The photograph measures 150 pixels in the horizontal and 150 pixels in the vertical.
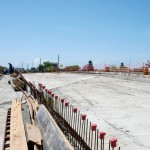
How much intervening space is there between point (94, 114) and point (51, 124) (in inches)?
212

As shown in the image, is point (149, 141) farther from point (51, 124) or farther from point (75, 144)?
point (51, 124)

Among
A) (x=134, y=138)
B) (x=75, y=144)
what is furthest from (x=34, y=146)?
(x=134, y=138)

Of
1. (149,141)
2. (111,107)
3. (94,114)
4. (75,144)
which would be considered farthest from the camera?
(111,107)

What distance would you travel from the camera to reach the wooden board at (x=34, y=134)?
7184mm

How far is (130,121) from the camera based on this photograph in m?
10.5

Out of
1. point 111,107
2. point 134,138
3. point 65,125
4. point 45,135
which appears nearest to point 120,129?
point 134,138

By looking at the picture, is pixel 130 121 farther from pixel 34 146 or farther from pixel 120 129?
pixel 34 146

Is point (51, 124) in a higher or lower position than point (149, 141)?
higher

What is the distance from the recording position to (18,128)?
891 cm

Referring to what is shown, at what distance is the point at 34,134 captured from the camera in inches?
305

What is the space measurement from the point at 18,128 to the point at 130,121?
3.92 metres

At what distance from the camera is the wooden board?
7184 mm

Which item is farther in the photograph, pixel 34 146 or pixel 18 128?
pixel 18 128

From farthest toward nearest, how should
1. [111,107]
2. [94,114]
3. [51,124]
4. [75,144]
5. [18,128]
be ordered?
[111,107], [94,114], [18,128], [75,144], [51,124]
